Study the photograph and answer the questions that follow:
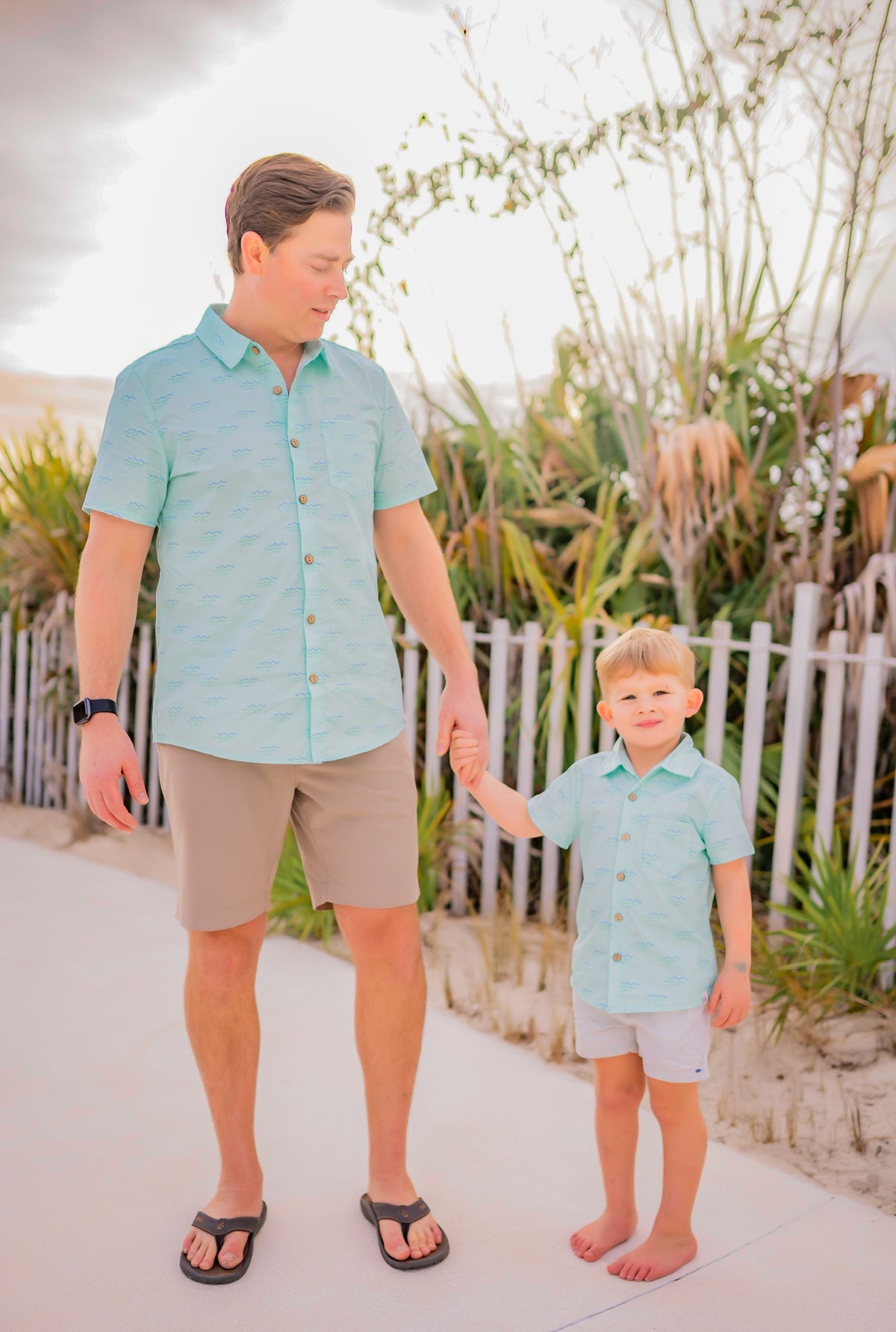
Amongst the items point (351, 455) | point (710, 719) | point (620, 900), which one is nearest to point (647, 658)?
point (620, 900)

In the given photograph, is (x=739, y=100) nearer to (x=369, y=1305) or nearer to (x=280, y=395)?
(x=280, y=395)

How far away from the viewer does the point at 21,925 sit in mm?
4211

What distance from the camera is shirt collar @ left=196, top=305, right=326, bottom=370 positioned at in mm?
2020

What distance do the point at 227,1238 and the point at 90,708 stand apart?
3.34ft

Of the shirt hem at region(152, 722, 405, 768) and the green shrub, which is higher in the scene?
the shirt hem at region(152, 722, 405, 768)

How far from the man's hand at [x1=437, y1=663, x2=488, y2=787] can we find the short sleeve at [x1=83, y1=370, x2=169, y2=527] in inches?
27.0

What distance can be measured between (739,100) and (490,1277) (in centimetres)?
412

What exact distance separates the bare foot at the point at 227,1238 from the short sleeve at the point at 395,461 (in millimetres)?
1370

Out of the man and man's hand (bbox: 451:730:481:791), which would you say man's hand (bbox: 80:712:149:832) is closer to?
the man

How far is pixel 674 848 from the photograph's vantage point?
76.4 inches

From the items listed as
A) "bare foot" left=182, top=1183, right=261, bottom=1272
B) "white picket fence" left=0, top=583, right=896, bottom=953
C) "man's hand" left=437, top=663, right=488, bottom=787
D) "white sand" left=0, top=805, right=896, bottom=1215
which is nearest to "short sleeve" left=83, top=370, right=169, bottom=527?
"man's hand" left=437, top=663, right=488, bottom=787

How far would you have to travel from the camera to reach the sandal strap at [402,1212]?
214 centimetres

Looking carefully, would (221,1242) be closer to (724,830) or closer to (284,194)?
(724,830)

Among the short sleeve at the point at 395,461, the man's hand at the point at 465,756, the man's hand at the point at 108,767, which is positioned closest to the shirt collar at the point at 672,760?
the man's hand at the point at 465,756
